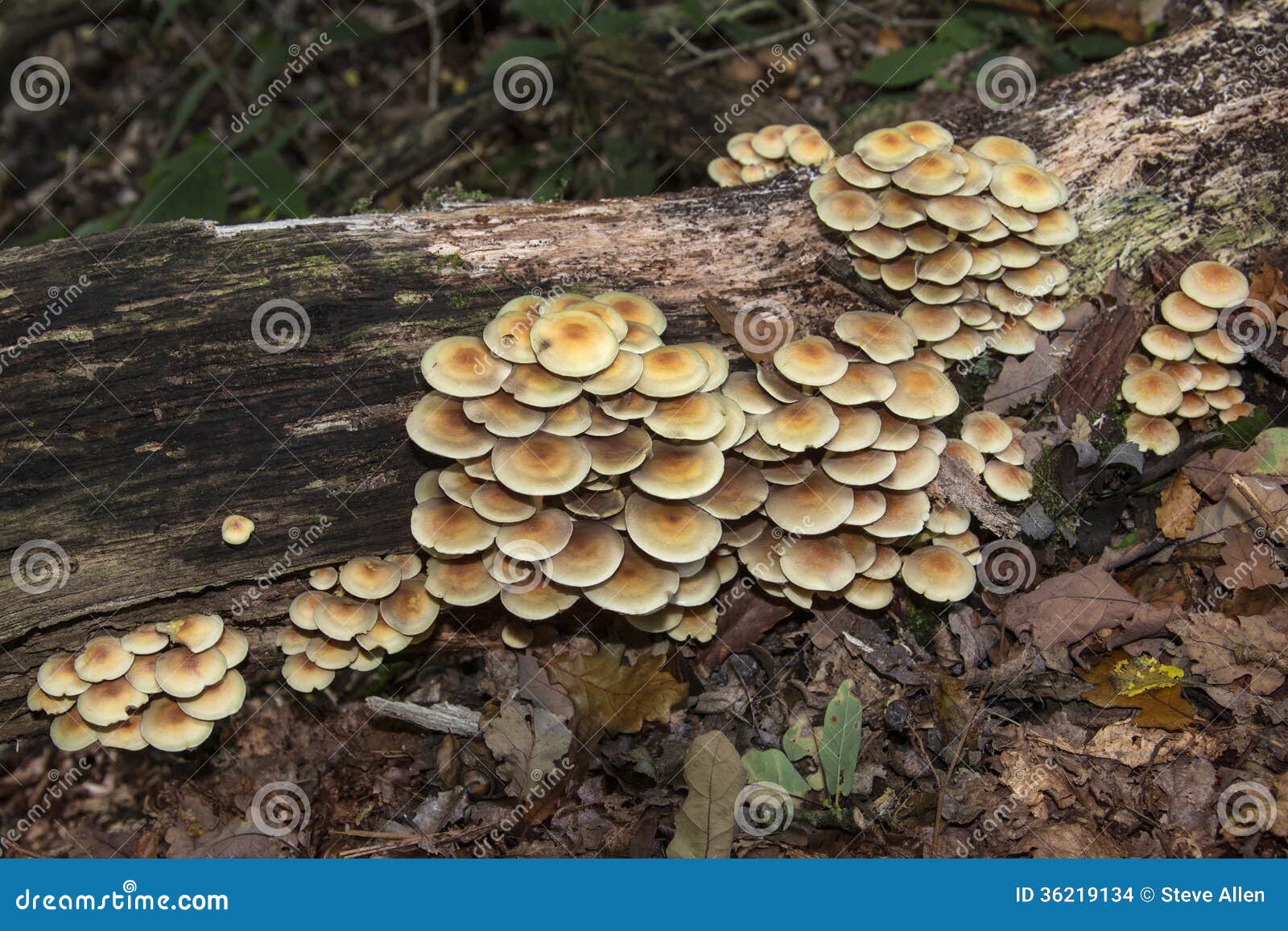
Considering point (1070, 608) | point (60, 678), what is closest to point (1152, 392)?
point (1070, 608)

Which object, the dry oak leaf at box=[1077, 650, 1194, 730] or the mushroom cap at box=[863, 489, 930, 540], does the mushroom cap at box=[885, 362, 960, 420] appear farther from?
the dry oak leaf at box=[1077, 650, 1194, 730]

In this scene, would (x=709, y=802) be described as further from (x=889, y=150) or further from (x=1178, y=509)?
(x=889, y=150)

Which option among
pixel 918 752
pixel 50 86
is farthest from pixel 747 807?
pixel 50 86

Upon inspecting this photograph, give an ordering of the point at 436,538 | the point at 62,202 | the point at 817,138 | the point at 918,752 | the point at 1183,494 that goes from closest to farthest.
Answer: the point at 436,538 → the point at 918,752 → the point at 1183,494 → the point at 817,138 → the point at 62,202

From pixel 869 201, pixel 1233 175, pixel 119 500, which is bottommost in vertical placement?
pixel 119 500

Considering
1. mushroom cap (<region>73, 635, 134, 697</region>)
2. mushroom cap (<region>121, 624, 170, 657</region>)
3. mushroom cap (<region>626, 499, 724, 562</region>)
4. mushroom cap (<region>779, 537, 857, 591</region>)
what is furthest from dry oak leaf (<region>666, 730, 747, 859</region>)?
mushroom cap (<region>73, 635, 134, 697</region>)

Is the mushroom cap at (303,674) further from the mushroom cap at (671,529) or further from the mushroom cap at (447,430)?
the mushroom cap at (671,529)

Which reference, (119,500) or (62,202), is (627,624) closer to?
(119,500)
